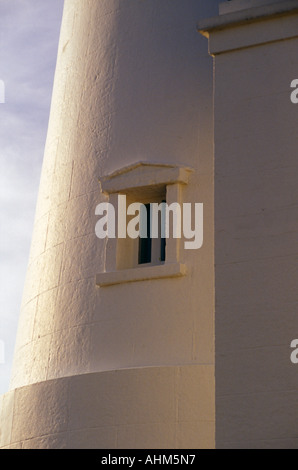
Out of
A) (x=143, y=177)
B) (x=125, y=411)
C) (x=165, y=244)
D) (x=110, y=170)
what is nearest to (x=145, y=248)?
(x=165, y=244)

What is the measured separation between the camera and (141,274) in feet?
28.2

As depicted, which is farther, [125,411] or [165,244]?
[165,244]

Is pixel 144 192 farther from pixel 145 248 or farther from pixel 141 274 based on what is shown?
pixel 141 274

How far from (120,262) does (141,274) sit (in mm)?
380

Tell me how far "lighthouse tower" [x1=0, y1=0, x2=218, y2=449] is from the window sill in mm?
13

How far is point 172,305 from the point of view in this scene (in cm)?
845

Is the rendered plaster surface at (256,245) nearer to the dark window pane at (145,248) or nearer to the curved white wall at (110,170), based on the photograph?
the curved white wall at (110,170)

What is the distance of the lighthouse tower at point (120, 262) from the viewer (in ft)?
26.7

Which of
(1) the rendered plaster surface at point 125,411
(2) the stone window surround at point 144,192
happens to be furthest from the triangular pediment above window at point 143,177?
(1) the rendered plaster surface at point 125,411

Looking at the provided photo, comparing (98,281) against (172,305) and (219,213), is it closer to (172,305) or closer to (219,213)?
(172,305)

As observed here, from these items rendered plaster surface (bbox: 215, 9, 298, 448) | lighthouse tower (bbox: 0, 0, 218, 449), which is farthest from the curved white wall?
rendered plaster surface (bbox: 215, 9, 298, 448)

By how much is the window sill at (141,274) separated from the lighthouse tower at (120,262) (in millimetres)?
13

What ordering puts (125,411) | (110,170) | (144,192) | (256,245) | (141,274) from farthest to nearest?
1. (110,170)
2. (144,192)
3. (141,274)
4. (125,411)
5. (256,245)
